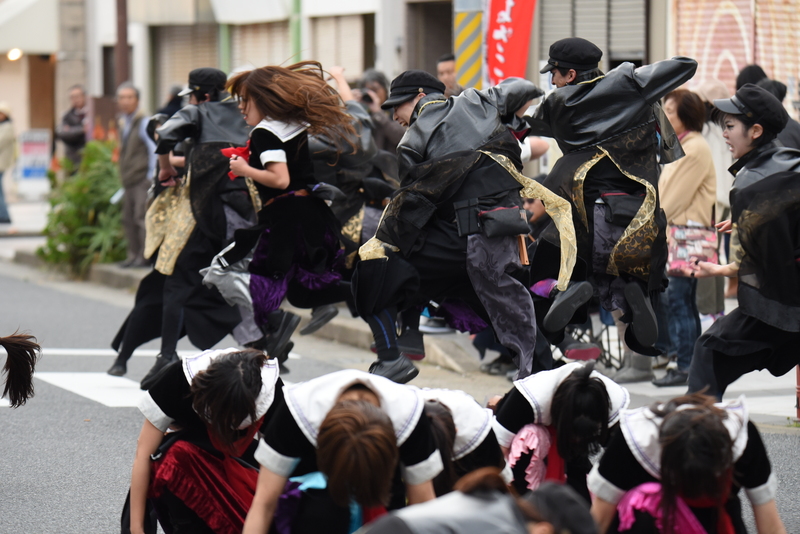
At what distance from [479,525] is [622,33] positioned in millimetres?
10663

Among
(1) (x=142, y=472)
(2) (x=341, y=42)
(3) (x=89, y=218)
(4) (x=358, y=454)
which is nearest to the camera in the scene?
(4) (x=358, y=454)

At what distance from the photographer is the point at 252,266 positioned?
21.3 feet

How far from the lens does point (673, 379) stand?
7.34 meters

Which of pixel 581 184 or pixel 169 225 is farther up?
pixel 581 184

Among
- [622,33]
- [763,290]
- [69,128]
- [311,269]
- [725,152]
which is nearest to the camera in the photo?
[763,290]

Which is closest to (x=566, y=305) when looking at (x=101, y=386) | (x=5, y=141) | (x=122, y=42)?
(x=101, y=386)

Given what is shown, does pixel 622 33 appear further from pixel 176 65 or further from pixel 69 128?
pixel 176 65

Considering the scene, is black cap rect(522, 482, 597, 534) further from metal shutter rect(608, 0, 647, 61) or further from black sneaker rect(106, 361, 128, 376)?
metal shutter rect(608, 0, 647, 61)

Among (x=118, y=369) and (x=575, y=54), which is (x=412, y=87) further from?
(x=118, y=369)

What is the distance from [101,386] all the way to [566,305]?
3.33 meters

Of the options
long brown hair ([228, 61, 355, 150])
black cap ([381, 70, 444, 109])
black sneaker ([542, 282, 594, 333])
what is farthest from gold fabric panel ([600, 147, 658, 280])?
long brown hair ([228, 61, 355, 150])

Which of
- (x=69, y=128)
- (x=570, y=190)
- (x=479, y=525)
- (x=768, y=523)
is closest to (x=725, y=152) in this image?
(x=570, y=190)

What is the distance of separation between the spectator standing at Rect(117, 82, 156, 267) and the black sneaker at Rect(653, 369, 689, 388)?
21.3ft

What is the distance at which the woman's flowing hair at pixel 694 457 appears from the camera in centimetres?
307
